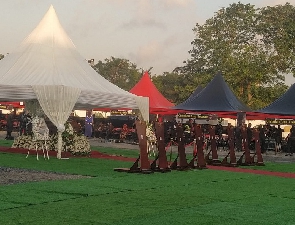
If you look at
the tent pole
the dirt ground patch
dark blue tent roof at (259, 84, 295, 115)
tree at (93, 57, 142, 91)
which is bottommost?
the dirt ground patch

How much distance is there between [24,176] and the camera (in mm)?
14148

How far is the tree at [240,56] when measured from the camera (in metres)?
56.5

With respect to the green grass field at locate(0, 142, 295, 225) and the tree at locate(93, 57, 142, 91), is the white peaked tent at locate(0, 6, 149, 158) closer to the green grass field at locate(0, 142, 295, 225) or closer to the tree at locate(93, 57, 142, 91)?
the green grass field at locate(0, 142, 295, 225)

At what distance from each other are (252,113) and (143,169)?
1686cm

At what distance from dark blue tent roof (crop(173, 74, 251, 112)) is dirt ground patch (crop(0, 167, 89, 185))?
58.5 feet

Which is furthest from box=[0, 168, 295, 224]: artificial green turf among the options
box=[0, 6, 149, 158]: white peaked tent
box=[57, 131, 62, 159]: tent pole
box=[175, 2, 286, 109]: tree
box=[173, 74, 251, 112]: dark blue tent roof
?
box=[175, 2, 286, 109]: tree

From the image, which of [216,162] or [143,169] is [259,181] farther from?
[216,162]

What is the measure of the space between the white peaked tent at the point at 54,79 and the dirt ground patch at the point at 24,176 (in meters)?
5.03

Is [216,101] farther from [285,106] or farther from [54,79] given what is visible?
[54,79]

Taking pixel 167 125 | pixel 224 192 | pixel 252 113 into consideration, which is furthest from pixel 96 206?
pixel 167 125

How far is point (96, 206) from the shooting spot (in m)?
9.57

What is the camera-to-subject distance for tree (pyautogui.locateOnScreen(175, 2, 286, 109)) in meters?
56.5

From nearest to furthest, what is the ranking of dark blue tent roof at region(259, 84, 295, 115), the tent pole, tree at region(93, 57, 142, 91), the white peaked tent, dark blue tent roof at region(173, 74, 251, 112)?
the white peaked tent → the tent pole → dark blue tent roof at region(259, 84, 295, 115) → dark blue tent roof at region(173, 74, 251, 112) → tree at region(93, 57, 142, 91)

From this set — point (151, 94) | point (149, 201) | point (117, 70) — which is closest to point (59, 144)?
point (149, 201)
